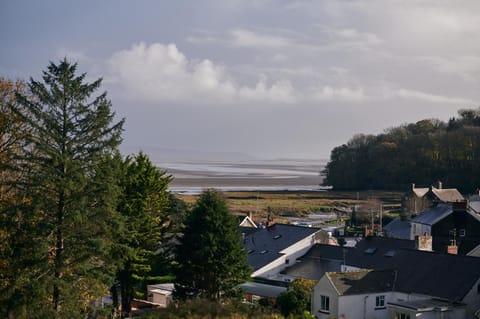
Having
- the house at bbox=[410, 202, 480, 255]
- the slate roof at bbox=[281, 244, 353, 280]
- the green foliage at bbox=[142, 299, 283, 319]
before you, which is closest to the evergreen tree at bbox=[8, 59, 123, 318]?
the green foliage at bbox=[142, 299, 283, 319]

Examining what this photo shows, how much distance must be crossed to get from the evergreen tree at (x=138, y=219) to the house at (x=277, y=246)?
10863mm

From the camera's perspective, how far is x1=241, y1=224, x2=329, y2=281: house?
47844 mm

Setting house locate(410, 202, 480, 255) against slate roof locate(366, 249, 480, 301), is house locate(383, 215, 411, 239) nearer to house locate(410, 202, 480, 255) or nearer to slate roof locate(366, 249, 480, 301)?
house locate(410, 202, 480, 255)

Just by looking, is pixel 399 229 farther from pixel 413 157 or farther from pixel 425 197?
pixel 413 157

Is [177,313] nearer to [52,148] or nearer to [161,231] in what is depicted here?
[52,148]

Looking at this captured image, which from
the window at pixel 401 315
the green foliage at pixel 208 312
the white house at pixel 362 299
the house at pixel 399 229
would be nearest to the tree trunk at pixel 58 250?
the green foliage at pixel 208 312

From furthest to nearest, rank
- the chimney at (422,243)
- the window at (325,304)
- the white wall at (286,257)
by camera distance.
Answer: the white wall at (286,257) → the chimney at (422,243) → the window at (325,304)

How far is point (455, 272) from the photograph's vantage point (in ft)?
120

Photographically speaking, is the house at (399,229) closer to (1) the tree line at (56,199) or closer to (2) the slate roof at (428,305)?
(2) the slate roof at (428,305)

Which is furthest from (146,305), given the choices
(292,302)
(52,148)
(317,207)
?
(317,207)

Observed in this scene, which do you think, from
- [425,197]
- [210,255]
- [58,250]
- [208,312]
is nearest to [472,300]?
[210,255]

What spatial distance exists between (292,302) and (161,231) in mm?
8957

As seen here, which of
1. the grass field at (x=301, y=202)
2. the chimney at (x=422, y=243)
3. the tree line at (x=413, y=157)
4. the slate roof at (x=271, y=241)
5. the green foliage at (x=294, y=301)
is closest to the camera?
the green foliage at (x=294, y=301)

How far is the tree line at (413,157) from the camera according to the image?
12594 cm
